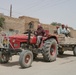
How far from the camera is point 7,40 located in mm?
10570

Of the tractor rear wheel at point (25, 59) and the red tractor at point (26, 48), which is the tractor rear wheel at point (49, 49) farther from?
the tractor rear wheel at point (25, 59)

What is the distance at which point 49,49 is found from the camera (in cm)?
1198

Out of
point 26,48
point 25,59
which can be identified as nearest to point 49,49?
point 26,48

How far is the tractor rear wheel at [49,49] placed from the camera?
1190 centimetres

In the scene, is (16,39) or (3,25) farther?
(3,25)

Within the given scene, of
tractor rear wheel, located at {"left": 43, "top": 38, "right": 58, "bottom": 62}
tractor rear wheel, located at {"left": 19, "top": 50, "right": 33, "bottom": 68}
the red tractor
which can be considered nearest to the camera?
tractor rear wheel, located at {"left": 19, "top": 50, "right": 33, "bottom": 68}

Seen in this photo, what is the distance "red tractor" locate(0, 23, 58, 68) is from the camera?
33.8 feet

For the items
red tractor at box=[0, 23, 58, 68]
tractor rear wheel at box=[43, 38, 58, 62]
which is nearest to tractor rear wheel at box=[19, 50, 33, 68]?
red tractor at box=[0, 23, 58, 68]


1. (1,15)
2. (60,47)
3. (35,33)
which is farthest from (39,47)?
(1,15)

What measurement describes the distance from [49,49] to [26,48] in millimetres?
1304

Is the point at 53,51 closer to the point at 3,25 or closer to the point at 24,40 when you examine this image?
the point at 24,40

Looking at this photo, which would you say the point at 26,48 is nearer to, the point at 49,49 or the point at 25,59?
the point at 49,49

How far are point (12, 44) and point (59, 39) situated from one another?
4265mm

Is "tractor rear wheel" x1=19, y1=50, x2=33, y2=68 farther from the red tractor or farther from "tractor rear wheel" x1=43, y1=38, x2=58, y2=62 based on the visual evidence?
"tractor rear wheel" x1=43, y1=38, x2=58, y2=62
